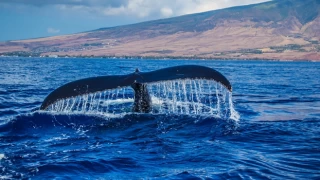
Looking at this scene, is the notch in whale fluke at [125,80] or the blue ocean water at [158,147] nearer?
the blue ocean water at [158,147]

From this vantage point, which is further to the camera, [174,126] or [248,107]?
[248,107]

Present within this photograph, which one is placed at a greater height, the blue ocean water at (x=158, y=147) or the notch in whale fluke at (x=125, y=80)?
the notch in whale fluke at (x=125, y=80)

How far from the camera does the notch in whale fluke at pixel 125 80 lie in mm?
9375

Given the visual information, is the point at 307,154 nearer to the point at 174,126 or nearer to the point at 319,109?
the point at 174,126

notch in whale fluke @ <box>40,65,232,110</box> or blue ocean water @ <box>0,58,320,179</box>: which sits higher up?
notch in whale fluke @ <box>40,65,232,110</box>

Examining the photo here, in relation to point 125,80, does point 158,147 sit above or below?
below

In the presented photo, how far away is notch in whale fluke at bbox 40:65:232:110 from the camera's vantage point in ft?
30.8

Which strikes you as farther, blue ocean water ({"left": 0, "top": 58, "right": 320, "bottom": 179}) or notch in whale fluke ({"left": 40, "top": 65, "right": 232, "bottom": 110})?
notch in whale fluke ({"left": 40, "top": 65, "right": 232, "bottom": 110})

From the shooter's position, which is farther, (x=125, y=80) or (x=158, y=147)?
(x=125, y=80)

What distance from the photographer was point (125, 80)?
10266 mm

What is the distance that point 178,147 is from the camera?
8227 mm

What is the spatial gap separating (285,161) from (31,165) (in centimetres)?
439

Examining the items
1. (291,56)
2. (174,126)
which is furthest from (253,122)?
(291,56)

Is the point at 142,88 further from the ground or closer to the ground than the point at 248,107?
further from the ground
